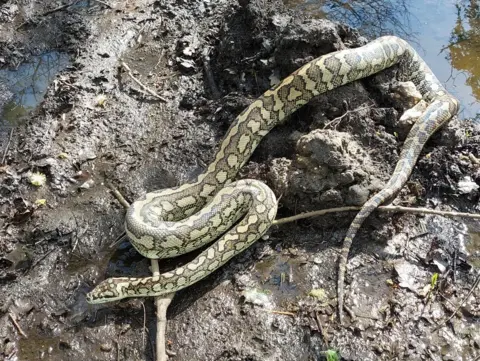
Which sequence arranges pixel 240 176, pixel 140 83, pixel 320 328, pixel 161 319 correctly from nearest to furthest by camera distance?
pixel 320 328 < pixel 161 319 < pixel 240 176 < pixel 140 83

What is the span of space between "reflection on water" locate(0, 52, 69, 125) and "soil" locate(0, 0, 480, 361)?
27cm

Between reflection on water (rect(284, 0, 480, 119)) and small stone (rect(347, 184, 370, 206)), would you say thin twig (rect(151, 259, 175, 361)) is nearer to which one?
small stone (rect(347, 184, 370, 206))

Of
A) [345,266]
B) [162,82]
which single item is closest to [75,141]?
[162,82]

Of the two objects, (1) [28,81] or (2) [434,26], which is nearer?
(1) [28,81]

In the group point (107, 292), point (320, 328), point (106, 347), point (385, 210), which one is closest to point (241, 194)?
point (385, 210)

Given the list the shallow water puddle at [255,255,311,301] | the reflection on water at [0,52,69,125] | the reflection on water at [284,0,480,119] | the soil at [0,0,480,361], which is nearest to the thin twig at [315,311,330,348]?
the soil at [0,0,480,361]

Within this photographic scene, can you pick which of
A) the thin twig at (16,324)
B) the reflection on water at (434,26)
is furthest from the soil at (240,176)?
the reflection on water at (434,26)

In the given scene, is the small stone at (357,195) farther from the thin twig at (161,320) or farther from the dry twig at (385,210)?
the thin twig at (161,320)

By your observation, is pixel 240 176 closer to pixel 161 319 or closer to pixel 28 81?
pixel 161 319

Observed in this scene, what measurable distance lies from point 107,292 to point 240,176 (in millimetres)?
3154

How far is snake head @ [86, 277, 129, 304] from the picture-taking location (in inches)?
278

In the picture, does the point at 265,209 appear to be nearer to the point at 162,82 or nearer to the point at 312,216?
the point at 312,216

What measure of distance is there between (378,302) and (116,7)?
10.2m

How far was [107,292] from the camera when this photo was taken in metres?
7.05
